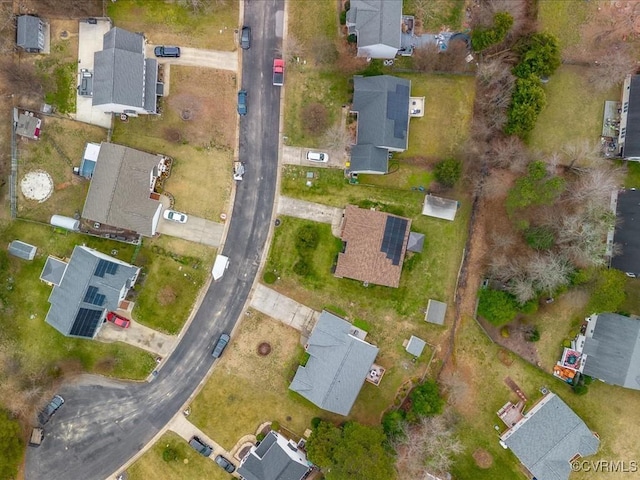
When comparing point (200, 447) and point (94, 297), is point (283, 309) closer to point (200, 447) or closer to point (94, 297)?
point (200, 447)

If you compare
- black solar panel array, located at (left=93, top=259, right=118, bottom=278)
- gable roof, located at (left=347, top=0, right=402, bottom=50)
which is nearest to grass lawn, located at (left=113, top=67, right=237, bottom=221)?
black solar panel array, located at (left=93, top=259, right=118, bottom=278)

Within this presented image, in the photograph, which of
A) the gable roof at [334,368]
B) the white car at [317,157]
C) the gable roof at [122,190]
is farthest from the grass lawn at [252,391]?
the white car at [317,157]

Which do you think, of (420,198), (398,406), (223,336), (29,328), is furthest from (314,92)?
(29,328)

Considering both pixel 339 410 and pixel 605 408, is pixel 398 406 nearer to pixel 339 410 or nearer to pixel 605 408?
pixel 339 410

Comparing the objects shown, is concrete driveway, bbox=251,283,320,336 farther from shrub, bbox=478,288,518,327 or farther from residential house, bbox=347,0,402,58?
residential house, bbox=347,0,402,58

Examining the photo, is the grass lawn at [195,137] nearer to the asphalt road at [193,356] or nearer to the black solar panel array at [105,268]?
the asphalt road at [193,356]

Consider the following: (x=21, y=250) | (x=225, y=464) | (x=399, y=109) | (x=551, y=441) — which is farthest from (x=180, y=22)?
(x=551, y=441)
